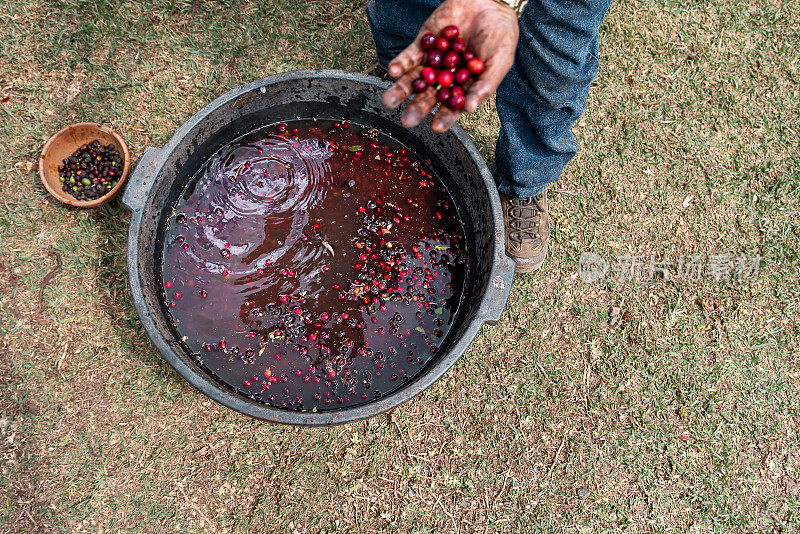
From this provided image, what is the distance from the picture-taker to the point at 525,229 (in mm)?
3568

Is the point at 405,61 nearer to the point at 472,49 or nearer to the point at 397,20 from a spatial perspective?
the point at 472,49

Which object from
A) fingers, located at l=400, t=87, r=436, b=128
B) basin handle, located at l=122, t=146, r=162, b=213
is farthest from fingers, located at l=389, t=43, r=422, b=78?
basin handle, located at l=122, t=146, r=162, b=213

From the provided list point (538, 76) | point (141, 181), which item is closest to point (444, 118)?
point (538, 76)

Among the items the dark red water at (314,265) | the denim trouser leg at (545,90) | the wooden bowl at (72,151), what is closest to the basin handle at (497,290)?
the dark red water at (314,265)

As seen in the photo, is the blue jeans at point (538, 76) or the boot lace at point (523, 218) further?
the boot lace at point (523, 218)

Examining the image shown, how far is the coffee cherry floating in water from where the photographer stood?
3.44 meters

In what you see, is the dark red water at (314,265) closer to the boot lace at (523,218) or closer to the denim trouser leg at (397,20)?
the boot lace at (523,218)

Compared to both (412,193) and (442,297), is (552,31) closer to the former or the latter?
(412,193)

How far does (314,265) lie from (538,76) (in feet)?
5.25

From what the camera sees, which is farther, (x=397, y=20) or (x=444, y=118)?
(x=397, y=20)

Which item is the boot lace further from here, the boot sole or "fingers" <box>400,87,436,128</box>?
"fingers" <box>400,87,436,128</box>

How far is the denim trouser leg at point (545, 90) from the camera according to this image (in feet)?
8.72

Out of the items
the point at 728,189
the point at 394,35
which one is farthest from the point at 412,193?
the point at 728,189

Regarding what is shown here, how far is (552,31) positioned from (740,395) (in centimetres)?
266
